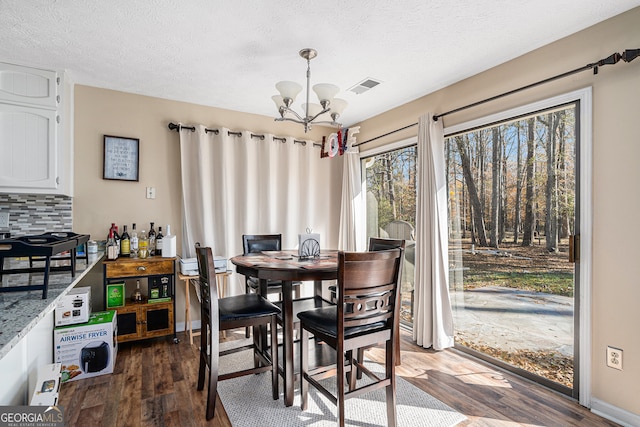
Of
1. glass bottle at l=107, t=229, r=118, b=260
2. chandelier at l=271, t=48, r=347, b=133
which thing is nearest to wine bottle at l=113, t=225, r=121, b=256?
glass bottle at l=107, t=229, r=118, b=260

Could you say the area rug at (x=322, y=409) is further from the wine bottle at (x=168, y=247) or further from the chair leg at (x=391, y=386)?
the wine bottle at (x=168, y=247)

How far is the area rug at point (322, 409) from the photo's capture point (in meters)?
1.97

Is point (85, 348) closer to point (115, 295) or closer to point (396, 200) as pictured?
point (115, 295)

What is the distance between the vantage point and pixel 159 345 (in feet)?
10.2

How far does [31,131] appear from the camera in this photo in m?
2.63

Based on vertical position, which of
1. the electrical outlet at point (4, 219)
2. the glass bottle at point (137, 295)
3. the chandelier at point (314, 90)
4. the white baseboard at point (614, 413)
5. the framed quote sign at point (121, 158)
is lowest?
the white baseboard at point (614, 413)

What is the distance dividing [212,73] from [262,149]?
4.01 ft

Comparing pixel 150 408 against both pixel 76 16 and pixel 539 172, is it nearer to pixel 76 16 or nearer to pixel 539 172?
pixel 76 16

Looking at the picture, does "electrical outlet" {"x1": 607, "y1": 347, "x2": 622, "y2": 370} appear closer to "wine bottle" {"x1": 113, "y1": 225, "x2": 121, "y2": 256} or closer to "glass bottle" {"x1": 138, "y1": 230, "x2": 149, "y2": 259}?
"glass bottle" {"x1": 138, "y1": 230, "x2": 149, "y2": 259}


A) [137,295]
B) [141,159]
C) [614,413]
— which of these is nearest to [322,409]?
[614,413]

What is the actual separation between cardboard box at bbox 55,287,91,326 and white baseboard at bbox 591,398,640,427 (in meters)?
→ 3.64

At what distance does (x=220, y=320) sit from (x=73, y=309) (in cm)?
140

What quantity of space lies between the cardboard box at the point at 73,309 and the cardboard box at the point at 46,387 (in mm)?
502

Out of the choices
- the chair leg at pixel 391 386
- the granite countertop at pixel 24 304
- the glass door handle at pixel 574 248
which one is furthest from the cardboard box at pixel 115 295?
the glass door handle at pixel 574 248
